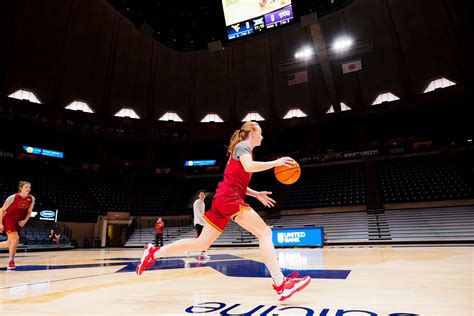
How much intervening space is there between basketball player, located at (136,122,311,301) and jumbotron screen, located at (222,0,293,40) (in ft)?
29.3

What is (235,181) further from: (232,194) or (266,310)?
(266,310)

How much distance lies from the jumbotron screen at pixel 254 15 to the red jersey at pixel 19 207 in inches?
339

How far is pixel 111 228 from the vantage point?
24.3 m

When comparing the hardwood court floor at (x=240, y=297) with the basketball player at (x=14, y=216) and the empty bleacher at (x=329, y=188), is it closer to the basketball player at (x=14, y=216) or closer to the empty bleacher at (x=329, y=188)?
the basketball player at (x=14, y=216)

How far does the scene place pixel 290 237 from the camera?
47.9ft

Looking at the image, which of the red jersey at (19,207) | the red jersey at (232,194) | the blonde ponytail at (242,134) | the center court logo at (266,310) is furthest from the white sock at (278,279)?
the red jersey at (19,207)

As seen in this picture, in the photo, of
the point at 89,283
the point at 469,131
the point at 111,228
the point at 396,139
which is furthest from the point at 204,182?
the point at 89,283

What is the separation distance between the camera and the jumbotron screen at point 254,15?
35.3 ft

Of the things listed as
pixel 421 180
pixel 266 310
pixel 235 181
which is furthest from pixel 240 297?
pixel 421 180

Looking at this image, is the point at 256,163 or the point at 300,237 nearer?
the point at 256,163

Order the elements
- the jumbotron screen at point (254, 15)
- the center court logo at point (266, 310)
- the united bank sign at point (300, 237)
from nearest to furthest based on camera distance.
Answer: the center court logo at point (266, 310), the jumbotron screen at point (254, 15), the united bank sign at point (300, 237)

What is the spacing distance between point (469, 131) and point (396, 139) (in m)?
4.70

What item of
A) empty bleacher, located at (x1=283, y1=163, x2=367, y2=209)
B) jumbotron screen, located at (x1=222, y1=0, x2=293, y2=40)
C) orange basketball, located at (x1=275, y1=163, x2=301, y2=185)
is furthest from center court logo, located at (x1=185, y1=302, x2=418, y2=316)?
empty bleacher, located at (x1=283, y1=163, x2=367, y2=209)

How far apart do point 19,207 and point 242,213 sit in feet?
→ 17.7
